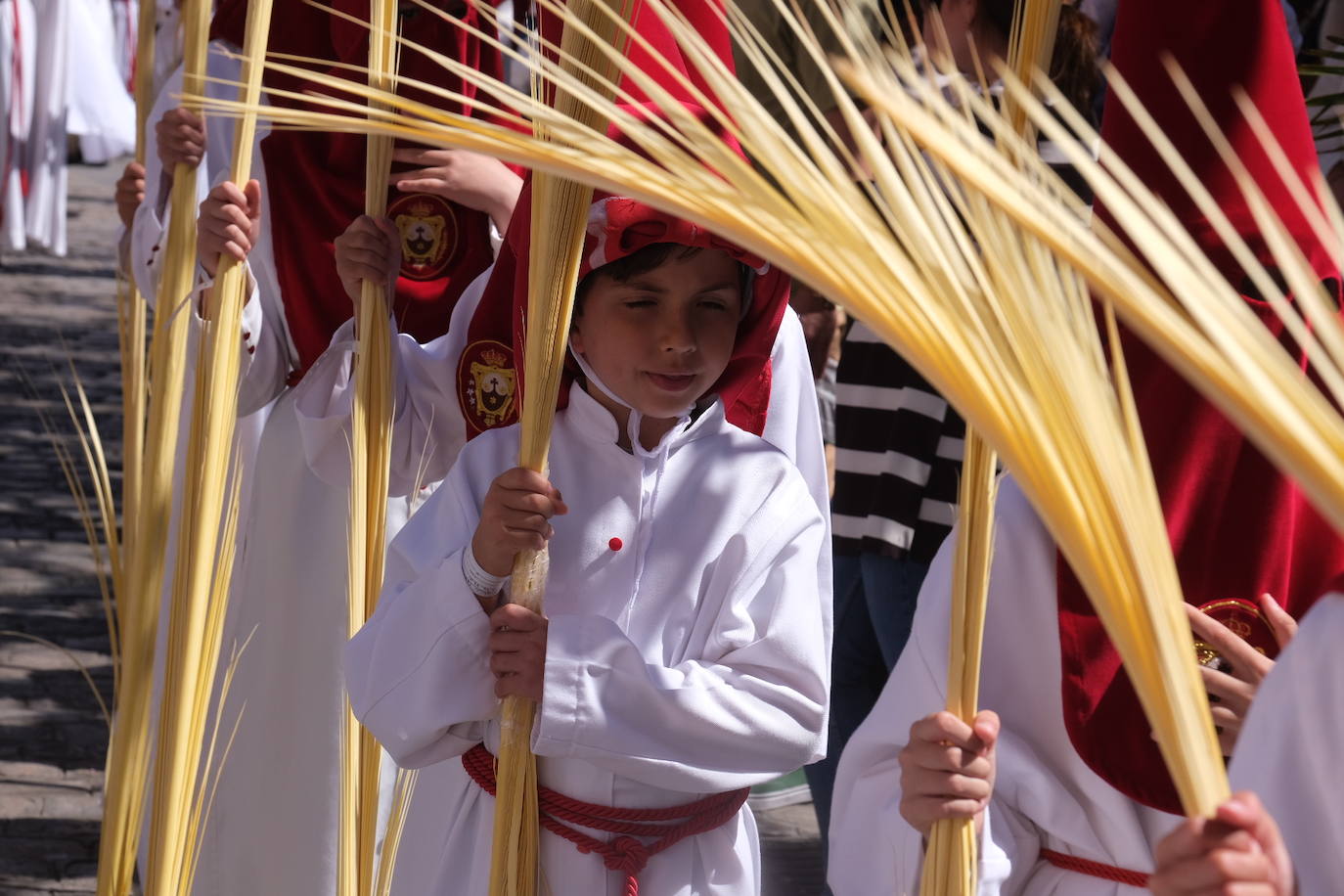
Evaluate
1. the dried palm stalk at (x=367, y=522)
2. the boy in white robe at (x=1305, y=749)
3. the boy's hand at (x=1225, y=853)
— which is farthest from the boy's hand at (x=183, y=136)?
the boy's hand at (x=1225, y=853)

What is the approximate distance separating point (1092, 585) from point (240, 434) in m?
2.40

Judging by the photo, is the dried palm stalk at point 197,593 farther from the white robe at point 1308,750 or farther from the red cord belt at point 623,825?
the white robe at point 1308,750

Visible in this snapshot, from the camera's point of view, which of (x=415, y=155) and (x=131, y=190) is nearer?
(x=415, y=155)

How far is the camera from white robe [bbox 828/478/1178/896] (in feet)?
5.61

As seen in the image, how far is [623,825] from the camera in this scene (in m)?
1.84

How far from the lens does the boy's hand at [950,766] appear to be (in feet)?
4.69

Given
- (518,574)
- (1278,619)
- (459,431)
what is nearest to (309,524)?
(459,431)

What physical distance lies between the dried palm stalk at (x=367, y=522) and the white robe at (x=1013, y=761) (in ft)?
2.21

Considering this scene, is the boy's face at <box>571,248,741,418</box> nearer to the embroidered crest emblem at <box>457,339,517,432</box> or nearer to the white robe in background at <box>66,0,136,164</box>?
the embroidered crest emblem at <box>457,339,517,432</box>

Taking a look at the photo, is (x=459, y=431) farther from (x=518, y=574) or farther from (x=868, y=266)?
(x=868, y=266)

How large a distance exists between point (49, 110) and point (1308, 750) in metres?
9.85

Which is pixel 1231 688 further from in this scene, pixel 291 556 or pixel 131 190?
pixel 131 190

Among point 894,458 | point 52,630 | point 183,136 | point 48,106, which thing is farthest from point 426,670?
point 48,106

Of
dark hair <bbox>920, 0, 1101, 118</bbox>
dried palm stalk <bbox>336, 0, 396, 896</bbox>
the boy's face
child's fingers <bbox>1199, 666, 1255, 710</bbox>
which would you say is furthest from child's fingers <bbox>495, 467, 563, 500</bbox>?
dark hair <bbox>920, 0, 1101, 118</bbox>
